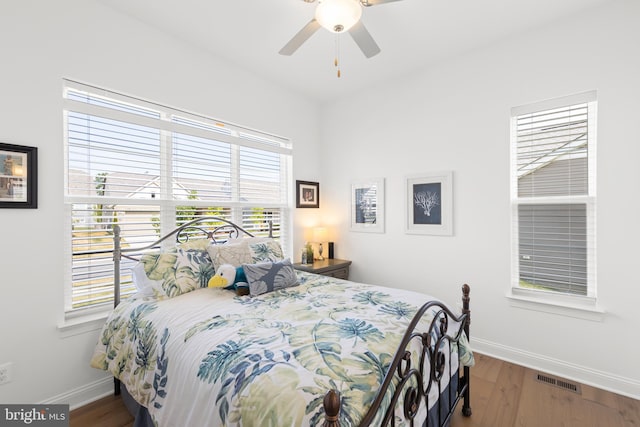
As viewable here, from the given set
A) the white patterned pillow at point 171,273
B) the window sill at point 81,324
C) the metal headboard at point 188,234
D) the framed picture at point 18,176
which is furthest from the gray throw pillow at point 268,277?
the framed picture at point 18,176

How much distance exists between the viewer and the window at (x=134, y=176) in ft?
7.36

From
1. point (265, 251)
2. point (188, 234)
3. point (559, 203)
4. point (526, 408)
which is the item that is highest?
point (559, 203)

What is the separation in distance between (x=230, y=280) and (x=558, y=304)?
2702 mm

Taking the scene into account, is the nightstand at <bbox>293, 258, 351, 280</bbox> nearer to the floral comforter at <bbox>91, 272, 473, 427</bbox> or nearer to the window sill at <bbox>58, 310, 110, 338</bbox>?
the floral comforter at <bbox>91, 272, 473, 427</bbox>

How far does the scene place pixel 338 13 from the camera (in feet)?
5.68

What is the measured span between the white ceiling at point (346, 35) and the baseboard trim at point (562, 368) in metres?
2.85

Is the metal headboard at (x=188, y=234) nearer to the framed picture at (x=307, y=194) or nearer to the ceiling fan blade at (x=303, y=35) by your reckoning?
the framed picture at (x=307, y=194)

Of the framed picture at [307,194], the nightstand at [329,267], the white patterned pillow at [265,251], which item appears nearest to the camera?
the white patterned pillow at [265,251]

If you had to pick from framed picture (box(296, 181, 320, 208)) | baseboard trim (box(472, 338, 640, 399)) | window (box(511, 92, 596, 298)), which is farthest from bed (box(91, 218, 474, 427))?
framed picture (box(296, 181, 320, 208))

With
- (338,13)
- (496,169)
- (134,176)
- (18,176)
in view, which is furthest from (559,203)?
(18,176)

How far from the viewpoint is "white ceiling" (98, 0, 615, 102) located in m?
2.29

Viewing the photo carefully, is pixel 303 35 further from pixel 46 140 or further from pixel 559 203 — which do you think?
pixel 559 203

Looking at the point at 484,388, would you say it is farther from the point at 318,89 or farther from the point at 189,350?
the point at 318,89

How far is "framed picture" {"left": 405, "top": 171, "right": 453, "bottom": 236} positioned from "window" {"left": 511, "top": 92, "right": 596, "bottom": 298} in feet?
1.88
